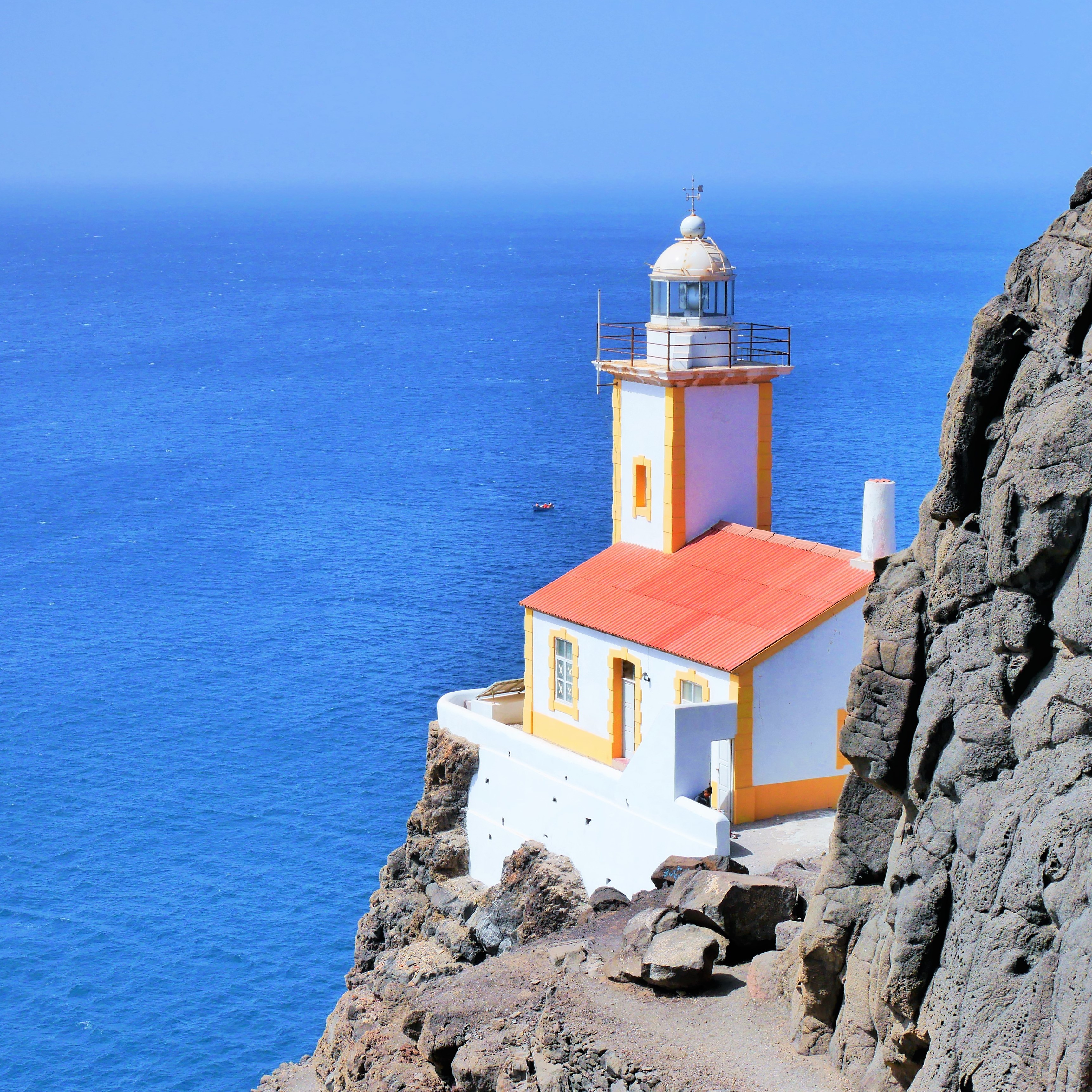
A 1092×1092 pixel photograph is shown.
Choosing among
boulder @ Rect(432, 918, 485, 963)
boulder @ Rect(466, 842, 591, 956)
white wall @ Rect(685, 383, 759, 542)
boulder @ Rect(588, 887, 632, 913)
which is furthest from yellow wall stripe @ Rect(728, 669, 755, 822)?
boulder @ Rect(432, 918, 485, 963)

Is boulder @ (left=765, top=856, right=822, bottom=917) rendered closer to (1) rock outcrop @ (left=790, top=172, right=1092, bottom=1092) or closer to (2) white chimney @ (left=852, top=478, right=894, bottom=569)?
(1) rock outcrop @ (left=790, top=172, right=1092, bottom=1092)

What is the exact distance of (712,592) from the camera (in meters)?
25.8

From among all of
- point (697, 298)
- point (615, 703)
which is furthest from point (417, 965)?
point (697, 298)

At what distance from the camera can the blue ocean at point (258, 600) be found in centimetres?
3534

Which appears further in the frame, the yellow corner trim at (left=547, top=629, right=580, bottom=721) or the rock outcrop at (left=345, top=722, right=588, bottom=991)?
the yellow corner trim at (left=547, top=629, right=580, bottom=721)

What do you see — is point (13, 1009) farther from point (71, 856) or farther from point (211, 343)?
point (211, 343)

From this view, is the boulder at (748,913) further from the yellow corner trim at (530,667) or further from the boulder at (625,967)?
the yellow corner trim at (530,667)

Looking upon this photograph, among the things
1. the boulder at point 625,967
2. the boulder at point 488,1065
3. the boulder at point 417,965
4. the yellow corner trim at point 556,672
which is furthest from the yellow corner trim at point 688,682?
the boulder at point 488,1065

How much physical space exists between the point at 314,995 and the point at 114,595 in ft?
98.9

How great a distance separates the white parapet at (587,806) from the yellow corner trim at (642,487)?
A: 4552mm

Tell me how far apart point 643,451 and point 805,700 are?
6.11 m

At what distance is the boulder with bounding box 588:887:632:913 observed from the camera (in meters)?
21.8

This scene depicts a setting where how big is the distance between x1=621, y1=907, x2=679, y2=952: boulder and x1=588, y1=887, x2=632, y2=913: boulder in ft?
11.4

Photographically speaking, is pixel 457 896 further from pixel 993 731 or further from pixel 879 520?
pixel 993 731
